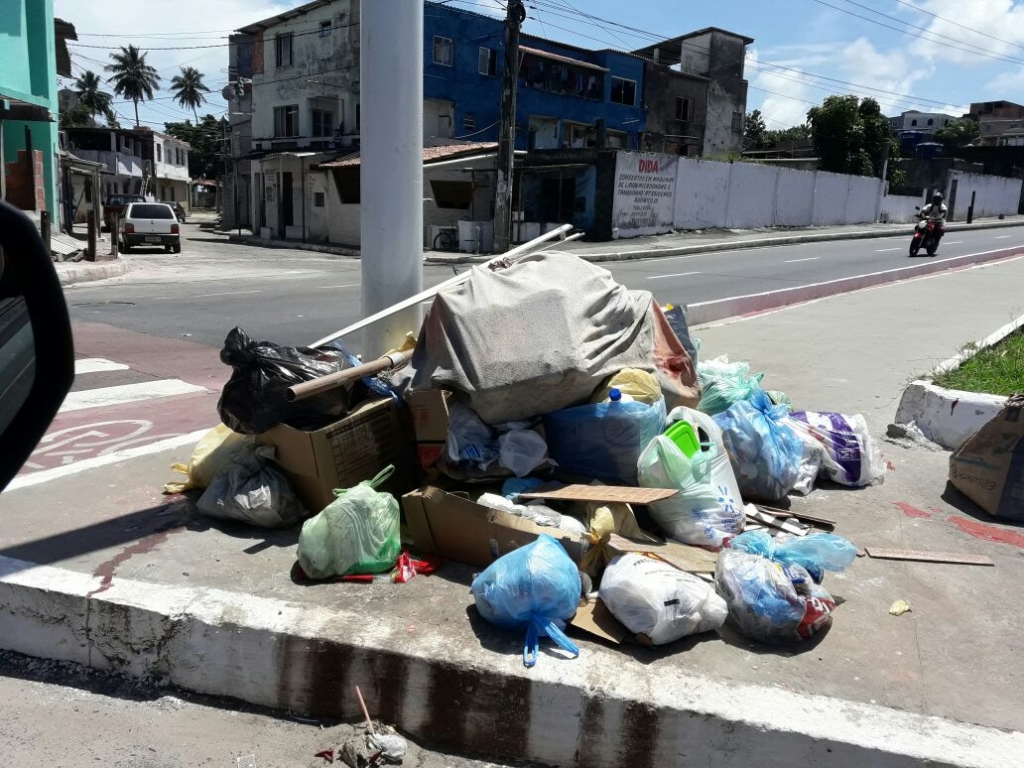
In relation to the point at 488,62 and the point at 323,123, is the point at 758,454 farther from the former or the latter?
the point at 488,62

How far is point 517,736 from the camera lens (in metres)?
2.82

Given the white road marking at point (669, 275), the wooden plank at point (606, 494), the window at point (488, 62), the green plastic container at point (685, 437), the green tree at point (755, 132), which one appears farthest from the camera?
the green tree at point (755, 132)

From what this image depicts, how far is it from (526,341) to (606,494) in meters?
0.82

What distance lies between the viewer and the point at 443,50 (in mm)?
37688

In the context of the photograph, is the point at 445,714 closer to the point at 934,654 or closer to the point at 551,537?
the point at 551,537

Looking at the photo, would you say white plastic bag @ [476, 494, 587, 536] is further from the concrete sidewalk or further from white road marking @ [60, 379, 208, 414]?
white road marking @ [60, 379, 208, 414]

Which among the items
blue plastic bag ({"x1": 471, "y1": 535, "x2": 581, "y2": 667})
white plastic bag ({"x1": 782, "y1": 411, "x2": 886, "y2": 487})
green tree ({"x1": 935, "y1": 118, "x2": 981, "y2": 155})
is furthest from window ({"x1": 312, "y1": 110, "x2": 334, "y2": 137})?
green tree ({"x1": 935, "y1": 118, "x2": 981, "y2": 155})

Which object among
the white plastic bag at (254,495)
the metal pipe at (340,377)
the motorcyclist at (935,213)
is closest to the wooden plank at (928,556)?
the metal pipe at (340,377)

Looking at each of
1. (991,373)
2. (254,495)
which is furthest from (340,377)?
(991,373)

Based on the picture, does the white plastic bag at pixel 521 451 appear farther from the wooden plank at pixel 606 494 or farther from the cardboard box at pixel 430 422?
the cardboard box at pixel 430 422

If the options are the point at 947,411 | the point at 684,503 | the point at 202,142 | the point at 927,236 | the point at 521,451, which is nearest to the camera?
the point at 684,503

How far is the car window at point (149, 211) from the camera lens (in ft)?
85.4

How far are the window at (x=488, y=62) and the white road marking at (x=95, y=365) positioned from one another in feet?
113

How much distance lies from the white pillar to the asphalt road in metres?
2.26
